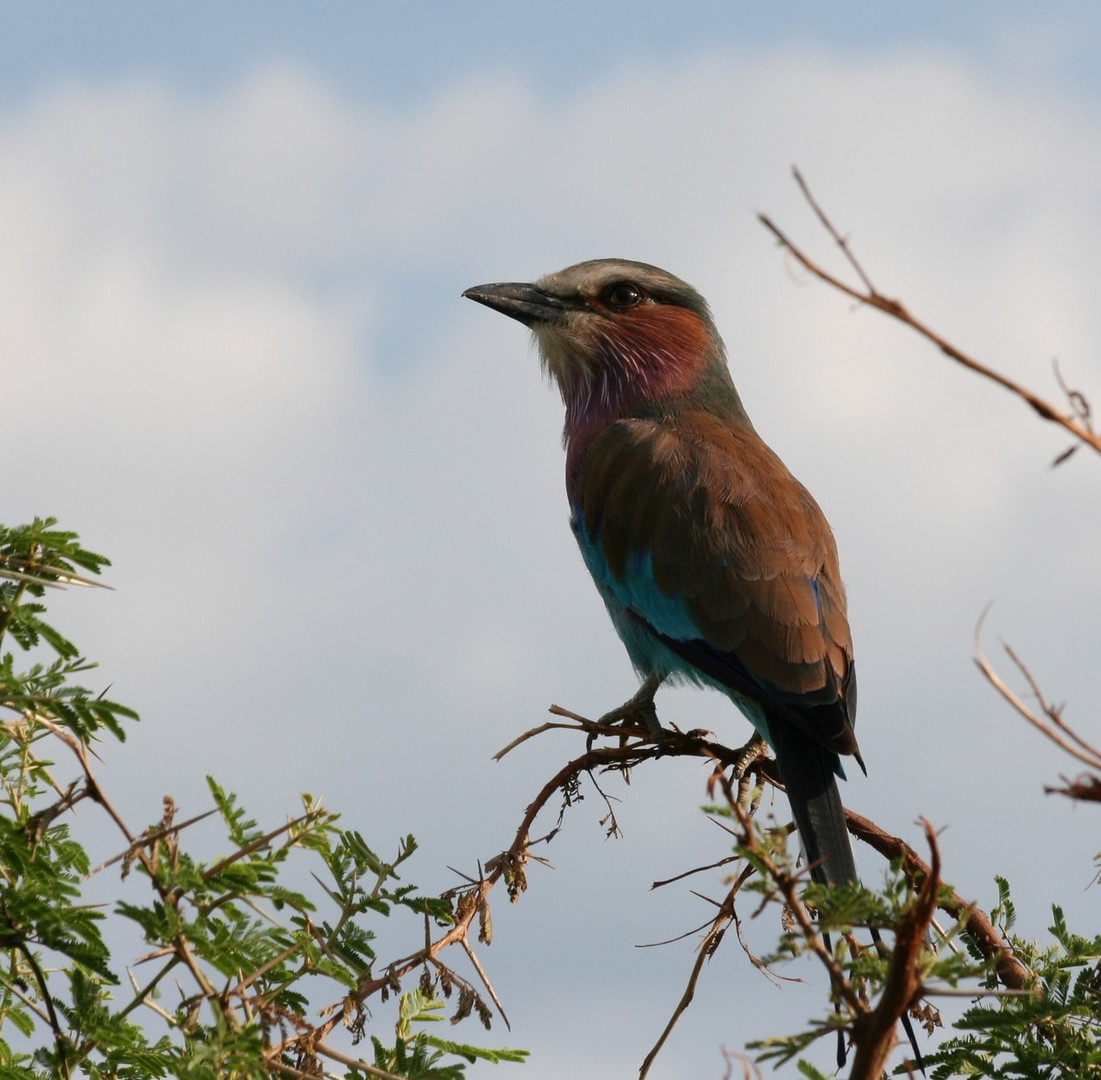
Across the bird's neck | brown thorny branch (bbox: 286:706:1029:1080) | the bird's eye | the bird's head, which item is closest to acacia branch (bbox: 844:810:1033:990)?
brown thorny branch (bbox: 286:706:1029:1080)

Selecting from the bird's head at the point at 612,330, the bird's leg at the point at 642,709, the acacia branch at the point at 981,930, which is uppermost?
the bird's head at the point at 612,330

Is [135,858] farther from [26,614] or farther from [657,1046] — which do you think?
[657,1046]

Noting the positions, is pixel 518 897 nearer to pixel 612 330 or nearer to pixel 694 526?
pixel 694 526

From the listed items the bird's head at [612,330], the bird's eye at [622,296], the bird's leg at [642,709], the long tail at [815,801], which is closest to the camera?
the long tail at [815,801]

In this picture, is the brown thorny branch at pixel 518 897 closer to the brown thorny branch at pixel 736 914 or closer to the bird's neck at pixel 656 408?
the brown thorny branch at pixel 736 914

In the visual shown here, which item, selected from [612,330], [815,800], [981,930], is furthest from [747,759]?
[612,330]

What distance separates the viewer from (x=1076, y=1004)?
2.89m

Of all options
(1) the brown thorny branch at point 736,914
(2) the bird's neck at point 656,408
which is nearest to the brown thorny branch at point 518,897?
(1) the brown thorny branch at point 736,914

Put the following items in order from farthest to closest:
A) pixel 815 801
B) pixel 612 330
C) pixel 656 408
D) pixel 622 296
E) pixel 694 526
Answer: pixel 622 296, pixel 612 330, pixel 656 408, pixel 694 526, pixel 815 801

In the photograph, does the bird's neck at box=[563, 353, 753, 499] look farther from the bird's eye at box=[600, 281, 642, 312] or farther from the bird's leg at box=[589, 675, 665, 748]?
the bird's leg at box=[589, 675, 665, 748]

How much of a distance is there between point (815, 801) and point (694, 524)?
139cm

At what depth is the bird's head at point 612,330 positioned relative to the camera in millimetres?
6844

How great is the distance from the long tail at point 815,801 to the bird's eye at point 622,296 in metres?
2.85

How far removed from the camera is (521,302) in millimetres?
7141
